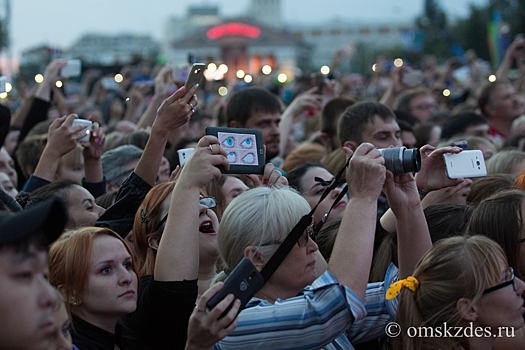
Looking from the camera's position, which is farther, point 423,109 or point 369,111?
point 423,109

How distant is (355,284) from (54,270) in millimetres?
1303

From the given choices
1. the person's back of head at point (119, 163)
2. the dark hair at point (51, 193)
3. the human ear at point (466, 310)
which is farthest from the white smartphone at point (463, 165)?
the person's back of head at point (119, 163)

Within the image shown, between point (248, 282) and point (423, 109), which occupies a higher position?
point (248, 282)

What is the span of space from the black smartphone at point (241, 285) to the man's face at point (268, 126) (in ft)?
12.4

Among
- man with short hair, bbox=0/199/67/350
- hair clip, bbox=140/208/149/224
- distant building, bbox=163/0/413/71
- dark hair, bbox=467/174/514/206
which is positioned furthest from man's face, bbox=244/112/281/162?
distant building, bbox=163/0/413/71

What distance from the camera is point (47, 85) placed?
6.87 m

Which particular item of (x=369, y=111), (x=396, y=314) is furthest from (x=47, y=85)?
(x=396, y=314)

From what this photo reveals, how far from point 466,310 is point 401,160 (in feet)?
2.02

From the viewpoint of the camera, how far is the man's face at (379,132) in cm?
568

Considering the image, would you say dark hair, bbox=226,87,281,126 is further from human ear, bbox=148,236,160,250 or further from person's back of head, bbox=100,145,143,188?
human ear, bbox=148,236,160,250

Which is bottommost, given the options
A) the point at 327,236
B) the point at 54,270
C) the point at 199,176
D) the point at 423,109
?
the point at 423,109

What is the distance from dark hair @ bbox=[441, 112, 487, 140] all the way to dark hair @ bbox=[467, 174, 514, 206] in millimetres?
2628

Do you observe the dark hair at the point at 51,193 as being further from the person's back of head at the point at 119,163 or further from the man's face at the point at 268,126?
the man's face at the point at 268,126

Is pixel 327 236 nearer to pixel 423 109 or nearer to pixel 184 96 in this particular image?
pixel 184 96
